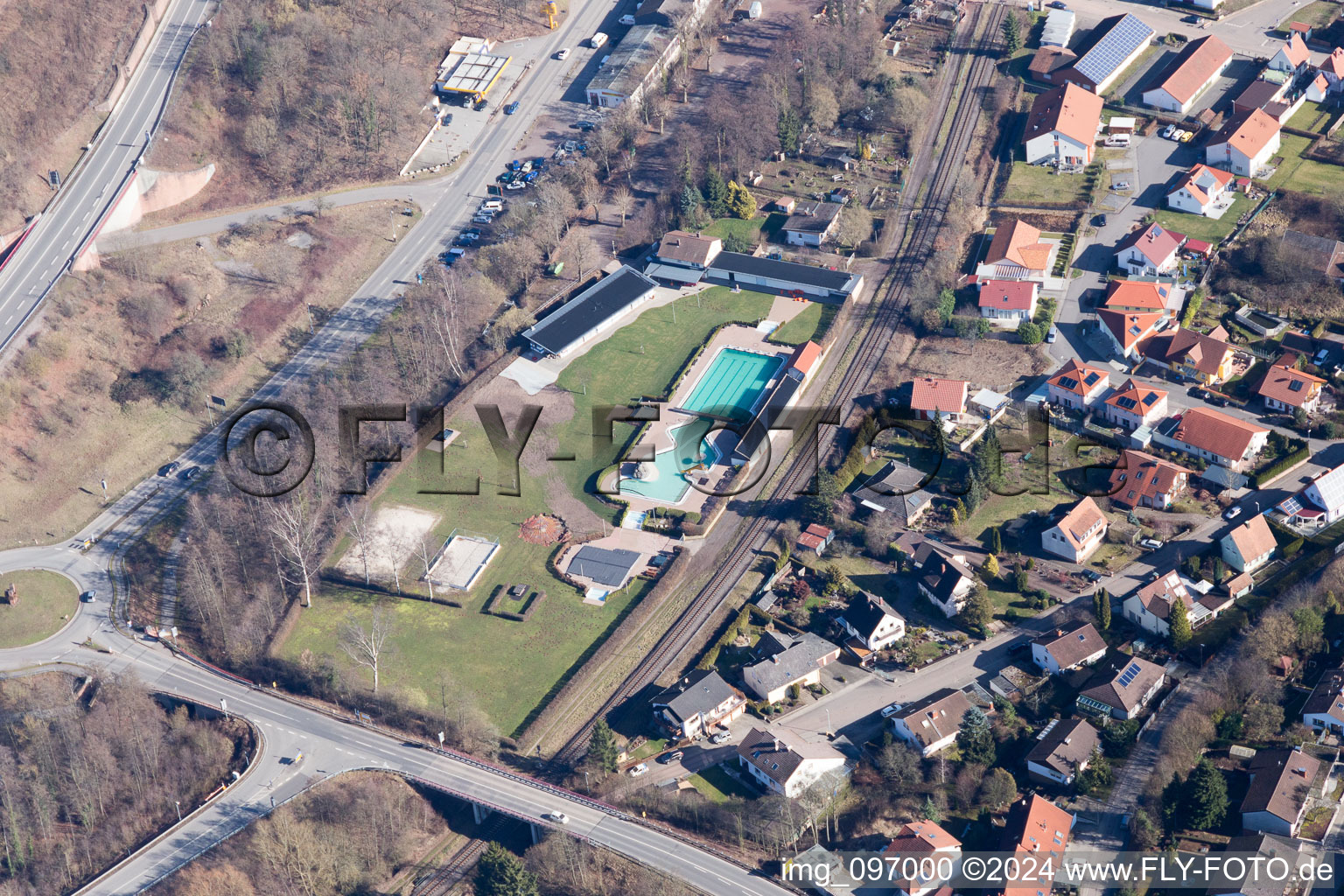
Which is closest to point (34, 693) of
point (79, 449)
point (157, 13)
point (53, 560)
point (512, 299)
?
point (53, 560)

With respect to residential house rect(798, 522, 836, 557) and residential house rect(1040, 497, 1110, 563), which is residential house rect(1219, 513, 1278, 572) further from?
residential house rect(798, 522, 836, 557)

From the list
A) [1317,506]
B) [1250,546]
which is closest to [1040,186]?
[1317,506]

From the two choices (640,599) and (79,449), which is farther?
(79,449)

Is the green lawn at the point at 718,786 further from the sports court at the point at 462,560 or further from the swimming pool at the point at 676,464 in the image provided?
the swimming pool at the point at 676,464

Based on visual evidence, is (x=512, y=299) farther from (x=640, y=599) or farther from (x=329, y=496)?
(x=640, y=599)

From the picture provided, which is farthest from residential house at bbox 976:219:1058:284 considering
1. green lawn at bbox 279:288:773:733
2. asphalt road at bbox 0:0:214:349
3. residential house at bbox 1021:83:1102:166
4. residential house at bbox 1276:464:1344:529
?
asphalt road at bbox 0:0:214:349

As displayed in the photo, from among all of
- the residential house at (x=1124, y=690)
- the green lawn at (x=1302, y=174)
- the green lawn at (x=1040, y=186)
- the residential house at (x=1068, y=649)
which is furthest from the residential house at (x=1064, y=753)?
the green lawn at (x=1302, y=174)

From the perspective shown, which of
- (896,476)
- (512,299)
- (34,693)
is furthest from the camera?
(512,299)
